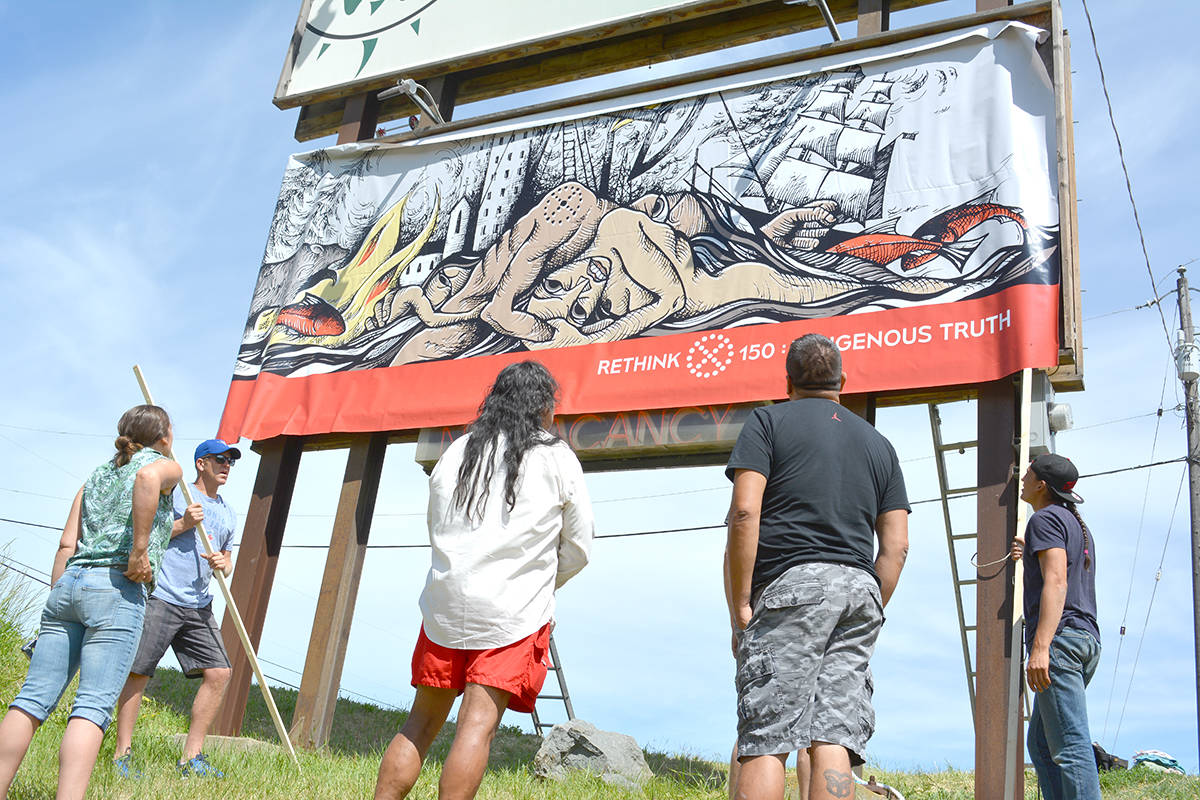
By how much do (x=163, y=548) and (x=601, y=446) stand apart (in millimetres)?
3548

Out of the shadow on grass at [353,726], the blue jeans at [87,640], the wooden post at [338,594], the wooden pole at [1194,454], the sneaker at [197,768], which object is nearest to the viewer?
the blue jeans at [87,640]

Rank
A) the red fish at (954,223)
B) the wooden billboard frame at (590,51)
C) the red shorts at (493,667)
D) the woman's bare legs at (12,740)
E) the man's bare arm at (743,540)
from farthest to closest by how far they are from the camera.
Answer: the wooden billboard frame at (590,51) < the red fish at (954,223) < the woman's bare legs at (12,740) < the red shorts at (493,667) < the man's bare arm at (743,540)

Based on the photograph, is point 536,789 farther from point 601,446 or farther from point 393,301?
point 393,301

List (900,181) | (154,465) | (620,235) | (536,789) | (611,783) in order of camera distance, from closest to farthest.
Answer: (154,465) < (536,789) < (611,783) < (900,181) < (620,235)

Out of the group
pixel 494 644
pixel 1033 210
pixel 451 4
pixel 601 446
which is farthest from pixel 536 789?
pixel 451 4

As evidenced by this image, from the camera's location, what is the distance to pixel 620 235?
770cm

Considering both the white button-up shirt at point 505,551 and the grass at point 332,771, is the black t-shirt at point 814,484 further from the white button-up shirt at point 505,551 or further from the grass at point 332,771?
the grass at point 332,771

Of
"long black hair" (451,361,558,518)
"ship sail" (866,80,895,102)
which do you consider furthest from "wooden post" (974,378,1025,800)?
"long black hair" (451,361,558,518)

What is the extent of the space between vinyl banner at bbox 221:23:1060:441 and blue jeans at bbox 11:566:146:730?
3.81 metres

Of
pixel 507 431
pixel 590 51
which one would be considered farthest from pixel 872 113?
pixel 507 431

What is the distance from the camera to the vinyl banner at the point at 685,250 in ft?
21.1

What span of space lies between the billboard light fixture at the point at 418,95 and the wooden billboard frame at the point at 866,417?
0.69ft

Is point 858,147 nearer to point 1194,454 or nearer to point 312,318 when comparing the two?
point 312,318

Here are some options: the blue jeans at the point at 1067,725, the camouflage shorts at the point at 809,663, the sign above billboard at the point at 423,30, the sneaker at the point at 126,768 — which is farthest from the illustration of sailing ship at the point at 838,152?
the sneaker at the point at 126,768
